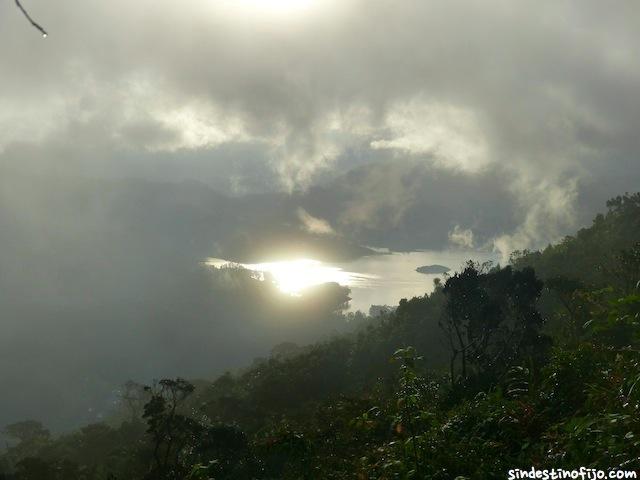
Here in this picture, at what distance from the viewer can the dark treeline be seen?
6.68 metres

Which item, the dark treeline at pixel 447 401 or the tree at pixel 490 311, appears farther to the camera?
the tree at pixel 490 311

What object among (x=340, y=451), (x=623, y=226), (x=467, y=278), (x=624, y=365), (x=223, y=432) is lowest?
(x=223, y=432)

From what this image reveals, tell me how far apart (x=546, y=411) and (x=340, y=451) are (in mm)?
4793

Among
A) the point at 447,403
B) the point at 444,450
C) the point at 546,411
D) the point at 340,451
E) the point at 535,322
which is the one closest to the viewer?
the point at 444,450

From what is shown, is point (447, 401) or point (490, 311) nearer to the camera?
point (447, 401)

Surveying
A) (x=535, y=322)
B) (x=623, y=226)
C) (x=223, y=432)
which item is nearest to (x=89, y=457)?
(x=223, y=432)

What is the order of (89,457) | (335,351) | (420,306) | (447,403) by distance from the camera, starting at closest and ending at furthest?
(447,403)
(89,457)
(335,351)
(420,306)

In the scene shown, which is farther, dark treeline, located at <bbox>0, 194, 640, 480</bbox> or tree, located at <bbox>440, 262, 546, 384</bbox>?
tree, located at <bbox>440, 262, 546, 384</bbox>

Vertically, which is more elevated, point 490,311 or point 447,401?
point 490,311

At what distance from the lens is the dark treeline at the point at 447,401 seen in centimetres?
668

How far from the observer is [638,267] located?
47.2 meters

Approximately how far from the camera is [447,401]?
44.0 feet

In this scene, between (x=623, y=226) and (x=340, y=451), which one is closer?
(x=340, y=451)

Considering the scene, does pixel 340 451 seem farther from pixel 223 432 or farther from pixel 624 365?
pixel 223 432
